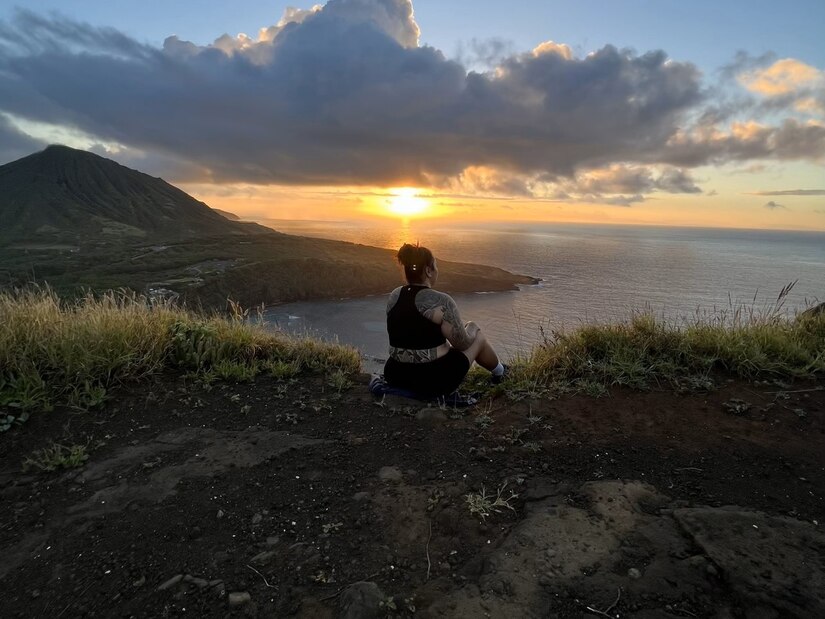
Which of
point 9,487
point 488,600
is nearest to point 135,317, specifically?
point 9,487

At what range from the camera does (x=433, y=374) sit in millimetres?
5340

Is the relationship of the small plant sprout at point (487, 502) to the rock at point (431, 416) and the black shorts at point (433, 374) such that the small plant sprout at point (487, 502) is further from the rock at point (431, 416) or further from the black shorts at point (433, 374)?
the black shorts at point (433, 374)

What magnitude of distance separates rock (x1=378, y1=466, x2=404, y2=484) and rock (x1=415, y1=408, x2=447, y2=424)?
951mm

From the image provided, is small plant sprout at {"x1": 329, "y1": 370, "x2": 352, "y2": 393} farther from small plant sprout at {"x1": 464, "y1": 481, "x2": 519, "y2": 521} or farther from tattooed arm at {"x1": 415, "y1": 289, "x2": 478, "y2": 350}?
small plant sprout at {"x1": 464, "y1": 481, "x2": 519, "y2": 521}

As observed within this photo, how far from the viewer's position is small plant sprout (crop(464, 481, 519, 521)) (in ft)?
10.5

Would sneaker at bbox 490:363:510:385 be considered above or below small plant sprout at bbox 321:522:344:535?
above

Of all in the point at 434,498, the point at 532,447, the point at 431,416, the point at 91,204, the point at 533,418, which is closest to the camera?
the point at 434,498

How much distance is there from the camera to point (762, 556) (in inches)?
106

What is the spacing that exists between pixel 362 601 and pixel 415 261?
11.4 feet

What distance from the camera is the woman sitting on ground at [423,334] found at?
522 cm

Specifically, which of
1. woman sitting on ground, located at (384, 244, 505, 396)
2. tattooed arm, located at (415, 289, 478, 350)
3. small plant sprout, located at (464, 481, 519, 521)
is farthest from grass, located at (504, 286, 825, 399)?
small plant sprout, located at (464, 481, 519, 521)

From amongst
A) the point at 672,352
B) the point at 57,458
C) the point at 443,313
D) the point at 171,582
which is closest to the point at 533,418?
the point at 443,313

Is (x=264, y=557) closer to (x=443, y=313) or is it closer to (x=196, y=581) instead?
(x=196, y=581)

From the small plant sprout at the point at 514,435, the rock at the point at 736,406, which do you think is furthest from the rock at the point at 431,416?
the rock at the point at 736,406
